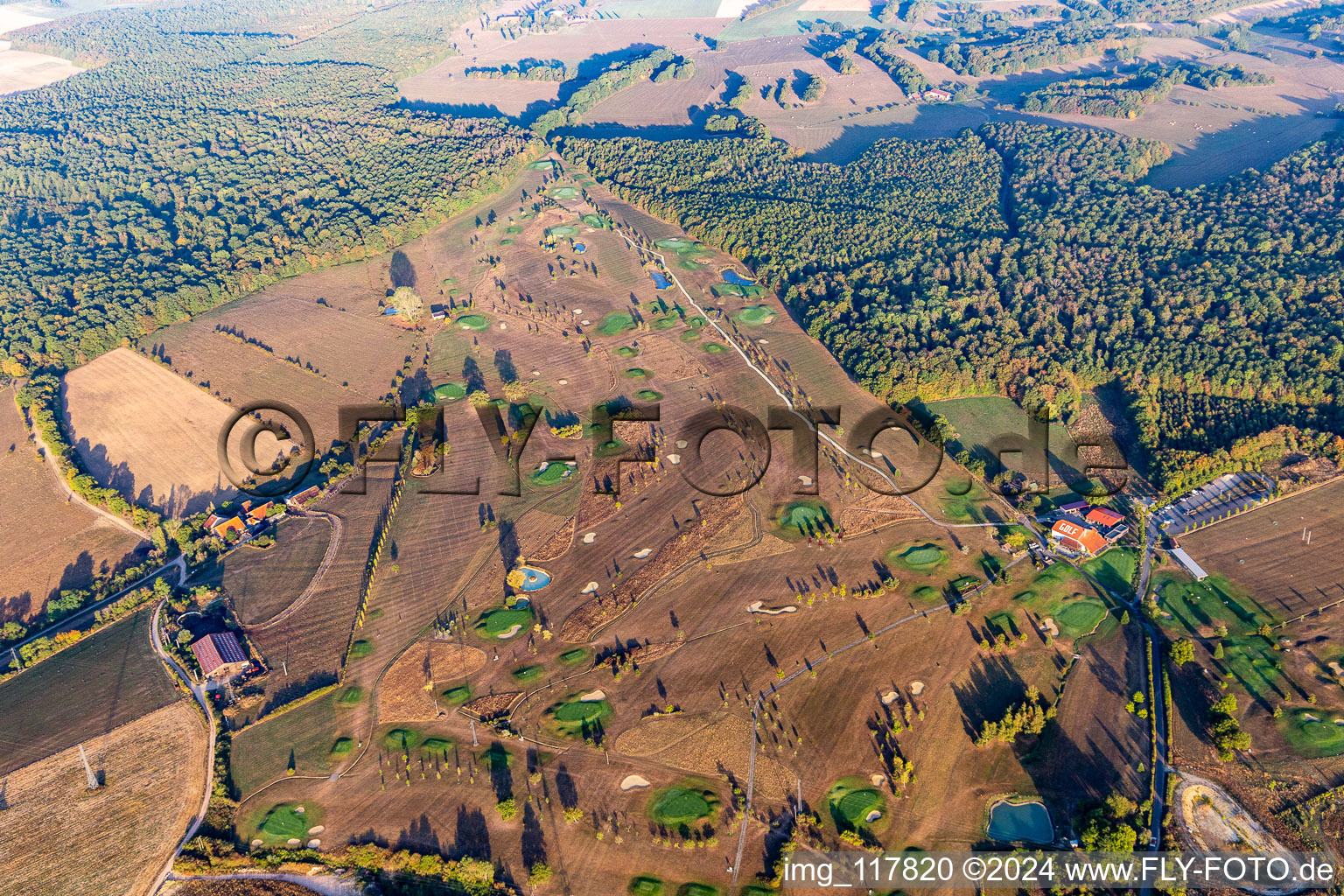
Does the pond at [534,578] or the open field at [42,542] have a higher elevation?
the open field at [42,542]

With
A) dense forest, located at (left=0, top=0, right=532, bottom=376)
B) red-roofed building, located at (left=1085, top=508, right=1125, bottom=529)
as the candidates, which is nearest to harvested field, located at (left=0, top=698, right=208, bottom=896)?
dense forest, located at (left=0, top=0, right=532, bottom=376)

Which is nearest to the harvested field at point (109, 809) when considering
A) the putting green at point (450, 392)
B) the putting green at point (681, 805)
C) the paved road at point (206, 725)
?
the paved road at point (206, 725)

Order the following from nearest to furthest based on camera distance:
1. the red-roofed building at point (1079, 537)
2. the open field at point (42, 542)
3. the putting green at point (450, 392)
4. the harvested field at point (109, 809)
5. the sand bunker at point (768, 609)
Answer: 1. the harvested field at point (109, 809)
2. the sand bunker at point (768, 609)
3. the red-roofed building at point (1079, 537)
4. the open field at point (42, 542)
5. the putting green at point (450, 392)

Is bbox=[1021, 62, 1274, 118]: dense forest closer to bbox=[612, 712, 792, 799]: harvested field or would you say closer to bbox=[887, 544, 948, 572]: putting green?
bbox=[887, 544, 948, 572]: putting green

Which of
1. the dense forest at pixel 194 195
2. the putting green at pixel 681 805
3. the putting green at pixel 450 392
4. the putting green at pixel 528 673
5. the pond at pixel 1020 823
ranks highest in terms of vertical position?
the dense forest at pixel 194 195

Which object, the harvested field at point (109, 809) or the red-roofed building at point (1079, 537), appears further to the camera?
the red-roofed building at point (1079, 537)

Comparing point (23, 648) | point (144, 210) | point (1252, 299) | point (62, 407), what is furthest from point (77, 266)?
point (1252, 299)

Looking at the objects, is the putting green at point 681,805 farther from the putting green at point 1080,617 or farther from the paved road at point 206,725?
the putting green at point 1080,617

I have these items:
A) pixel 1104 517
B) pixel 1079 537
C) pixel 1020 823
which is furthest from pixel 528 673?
pixel 1104 517
